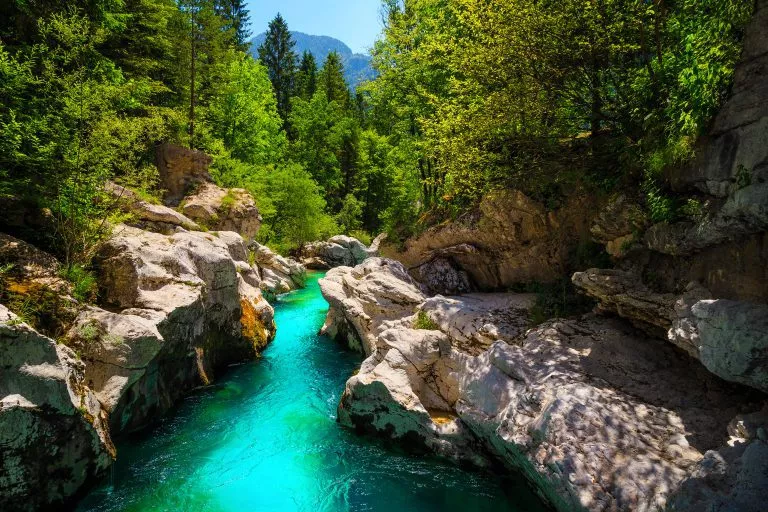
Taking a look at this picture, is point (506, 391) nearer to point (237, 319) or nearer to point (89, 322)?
point (89, 322)

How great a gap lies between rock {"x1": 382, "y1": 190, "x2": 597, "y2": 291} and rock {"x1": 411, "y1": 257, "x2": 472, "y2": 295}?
21 cm

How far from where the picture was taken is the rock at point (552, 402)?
674 centimetres

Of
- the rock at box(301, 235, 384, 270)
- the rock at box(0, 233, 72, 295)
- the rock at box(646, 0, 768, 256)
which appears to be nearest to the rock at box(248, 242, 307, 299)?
the rock at box(301, 235, 384, 270)

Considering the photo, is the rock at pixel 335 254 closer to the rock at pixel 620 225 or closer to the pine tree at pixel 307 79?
the pine tree at pixel 307 79

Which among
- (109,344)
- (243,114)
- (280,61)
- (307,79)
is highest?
(280,61)

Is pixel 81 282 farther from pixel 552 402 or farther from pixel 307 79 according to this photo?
pixel 307 79

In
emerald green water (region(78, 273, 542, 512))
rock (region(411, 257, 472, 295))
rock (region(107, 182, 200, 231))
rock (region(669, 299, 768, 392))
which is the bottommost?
emerald green water (region(78, 273, 542, 512))

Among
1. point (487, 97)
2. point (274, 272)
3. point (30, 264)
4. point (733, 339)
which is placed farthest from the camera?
point (274, 272)

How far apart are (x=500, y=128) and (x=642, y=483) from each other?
32.5ft

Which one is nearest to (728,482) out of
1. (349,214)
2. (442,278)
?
(442,278)

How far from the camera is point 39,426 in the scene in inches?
298

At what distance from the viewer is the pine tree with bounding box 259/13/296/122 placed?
187ft

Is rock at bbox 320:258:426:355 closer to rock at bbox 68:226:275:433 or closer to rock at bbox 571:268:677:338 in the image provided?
rock at bbox 68:226:275:433

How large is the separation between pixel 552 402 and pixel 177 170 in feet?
77.4
